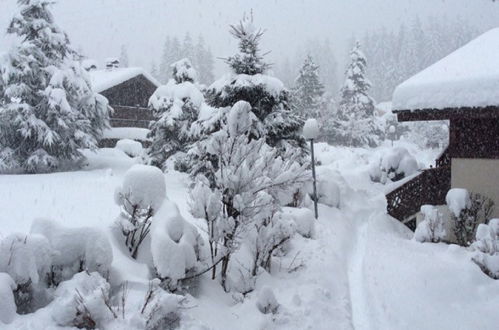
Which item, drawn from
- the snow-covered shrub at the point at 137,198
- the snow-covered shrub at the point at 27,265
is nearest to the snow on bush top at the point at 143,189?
the snow-covered shrub at the point at 137,198

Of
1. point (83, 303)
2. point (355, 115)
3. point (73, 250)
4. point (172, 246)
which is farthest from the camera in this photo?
point (355, 115)

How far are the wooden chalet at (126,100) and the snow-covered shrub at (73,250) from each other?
24.1m

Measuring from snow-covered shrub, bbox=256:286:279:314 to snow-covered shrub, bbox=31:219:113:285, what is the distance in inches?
87.5

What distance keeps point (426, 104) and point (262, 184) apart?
430 centimetres

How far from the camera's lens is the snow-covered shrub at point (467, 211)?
8.70 m

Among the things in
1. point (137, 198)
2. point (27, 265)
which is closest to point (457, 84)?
point (137, 198)

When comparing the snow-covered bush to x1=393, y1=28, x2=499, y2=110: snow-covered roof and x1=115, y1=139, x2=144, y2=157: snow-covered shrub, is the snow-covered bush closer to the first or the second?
x1=393, y1=28, x2=499, y2=110: snow-covered roof

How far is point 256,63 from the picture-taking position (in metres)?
12.7

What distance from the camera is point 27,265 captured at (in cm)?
478

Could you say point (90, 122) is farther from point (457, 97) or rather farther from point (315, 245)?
point (457, 97)

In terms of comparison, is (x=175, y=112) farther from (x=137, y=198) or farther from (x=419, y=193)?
(x=137, y=198)

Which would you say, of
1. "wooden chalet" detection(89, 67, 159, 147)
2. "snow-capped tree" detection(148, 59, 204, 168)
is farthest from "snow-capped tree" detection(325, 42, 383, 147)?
"snow-capped tree" detection(148, 59, 204, 168)

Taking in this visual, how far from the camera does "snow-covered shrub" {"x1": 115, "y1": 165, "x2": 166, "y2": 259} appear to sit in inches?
249

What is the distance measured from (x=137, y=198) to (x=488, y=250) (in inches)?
251
